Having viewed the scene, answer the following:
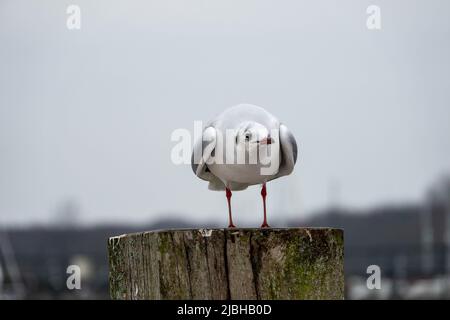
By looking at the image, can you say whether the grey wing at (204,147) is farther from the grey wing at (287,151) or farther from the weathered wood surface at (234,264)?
the weathered wood surface at (234,264)

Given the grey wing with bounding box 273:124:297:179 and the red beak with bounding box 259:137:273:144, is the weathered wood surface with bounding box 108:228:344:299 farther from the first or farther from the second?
the grey wing with bounding box 273:124:297:179

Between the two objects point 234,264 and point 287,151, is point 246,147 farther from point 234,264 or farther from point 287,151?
point 234,264

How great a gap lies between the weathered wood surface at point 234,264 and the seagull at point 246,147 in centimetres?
176

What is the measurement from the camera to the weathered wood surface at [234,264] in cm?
515

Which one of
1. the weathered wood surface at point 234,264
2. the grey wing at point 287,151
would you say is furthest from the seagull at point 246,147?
the weathered wood surface at point 234,264

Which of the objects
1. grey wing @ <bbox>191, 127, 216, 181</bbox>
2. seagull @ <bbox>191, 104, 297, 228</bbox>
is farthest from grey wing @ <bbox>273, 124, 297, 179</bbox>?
grey wing @ <bbox>191, 127, 216, 181</bbox>

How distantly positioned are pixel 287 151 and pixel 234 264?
203 cm

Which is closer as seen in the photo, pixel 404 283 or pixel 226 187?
pixel 226 187

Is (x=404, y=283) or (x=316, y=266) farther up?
(x=316, y=266)

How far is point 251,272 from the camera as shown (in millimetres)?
5160

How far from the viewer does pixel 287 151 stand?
23.2ft
